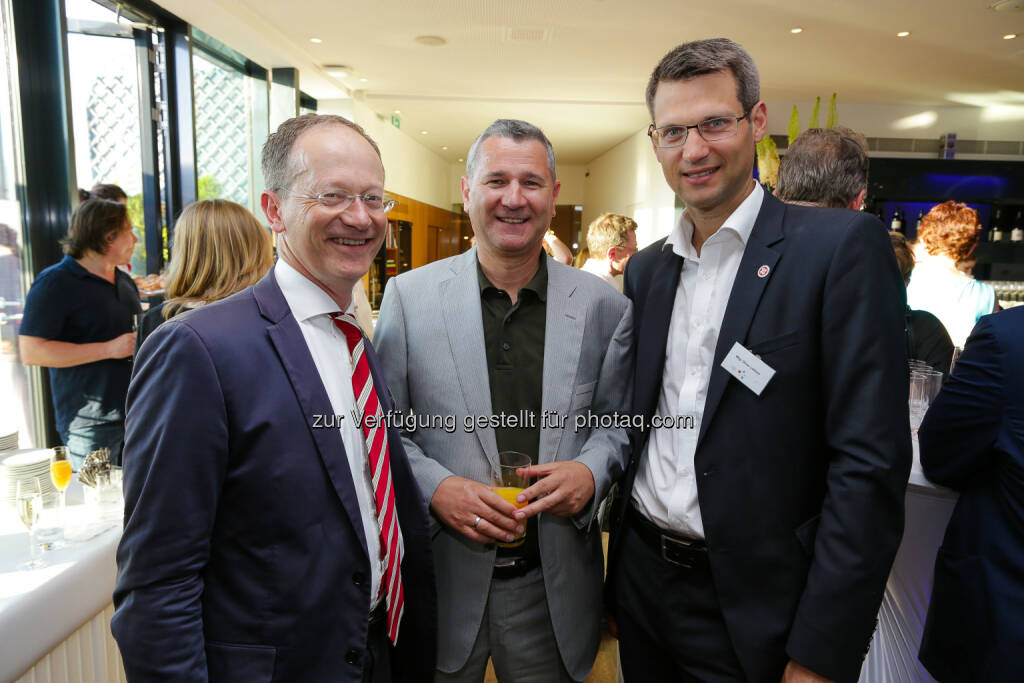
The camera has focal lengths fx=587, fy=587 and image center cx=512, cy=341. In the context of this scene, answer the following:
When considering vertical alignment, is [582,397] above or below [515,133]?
below

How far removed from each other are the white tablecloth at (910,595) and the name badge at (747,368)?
81 centimetres

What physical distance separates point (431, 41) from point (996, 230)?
7912mm

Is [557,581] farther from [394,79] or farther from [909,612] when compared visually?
[394,79]

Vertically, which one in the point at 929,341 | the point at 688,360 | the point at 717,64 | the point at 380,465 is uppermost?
the point at 717,64

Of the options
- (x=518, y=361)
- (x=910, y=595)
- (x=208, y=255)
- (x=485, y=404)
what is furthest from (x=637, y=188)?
(x=485, y=404)

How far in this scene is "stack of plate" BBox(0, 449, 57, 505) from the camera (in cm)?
169

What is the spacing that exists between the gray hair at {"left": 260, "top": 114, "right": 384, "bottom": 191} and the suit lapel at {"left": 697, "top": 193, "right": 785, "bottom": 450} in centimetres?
80

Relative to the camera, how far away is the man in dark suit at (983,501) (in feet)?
4.14

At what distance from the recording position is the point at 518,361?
1.55m

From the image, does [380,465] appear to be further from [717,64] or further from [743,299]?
[717,64]

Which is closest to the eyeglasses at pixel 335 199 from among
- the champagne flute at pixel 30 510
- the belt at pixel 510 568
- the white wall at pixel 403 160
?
the belt at pixel 510 568

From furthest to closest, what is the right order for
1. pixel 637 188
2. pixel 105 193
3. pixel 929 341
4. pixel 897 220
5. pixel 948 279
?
pixel 637 188 < pixel 897 220 < pixel 105 193 < pixel 948 279 < pixel 929 341

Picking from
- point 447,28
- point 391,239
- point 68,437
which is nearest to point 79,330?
point 68,437

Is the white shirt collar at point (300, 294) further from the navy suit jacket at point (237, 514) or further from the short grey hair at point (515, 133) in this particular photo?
the short grey hair at point (515, 133)
